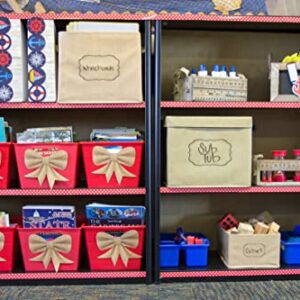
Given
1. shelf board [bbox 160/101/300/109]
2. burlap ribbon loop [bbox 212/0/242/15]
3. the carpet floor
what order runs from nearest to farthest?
the carpet floor → shelf board [bbox 160/101/300/109] → burlap ribbon loop [bbox 212/0/242/15]

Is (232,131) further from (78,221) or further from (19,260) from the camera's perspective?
(19,260)

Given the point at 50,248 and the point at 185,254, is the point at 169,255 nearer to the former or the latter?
the point at 185,254

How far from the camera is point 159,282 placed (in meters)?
2.04

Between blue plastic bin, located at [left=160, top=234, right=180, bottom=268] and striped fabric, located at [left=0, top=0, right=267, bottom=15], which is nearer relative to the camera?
blue plastic bin, located at [left=160, top=234, right=180, bottom=268]

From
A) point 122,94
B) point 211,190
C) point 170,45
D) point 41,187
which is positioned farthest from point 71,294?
point 170,45

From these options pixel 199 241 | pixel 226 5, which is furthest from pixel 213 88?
pixel 199 241

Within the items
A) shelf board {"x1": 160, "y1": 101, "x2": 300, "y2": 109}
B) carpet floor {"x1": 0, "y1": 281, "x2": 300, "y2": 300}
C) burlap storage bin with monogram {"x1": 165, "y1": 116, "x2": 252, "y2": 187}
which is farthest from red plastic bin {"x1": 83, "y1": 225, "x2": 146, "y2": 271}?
shelf board {"x1": 160, "y1": 101, "x2": 300, "y2": 109}

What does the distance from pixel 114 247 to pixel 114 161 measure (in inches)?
18.2

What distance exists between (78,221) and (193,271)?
2.42 feet

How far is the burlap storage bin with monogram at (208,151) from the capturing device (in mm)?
1998

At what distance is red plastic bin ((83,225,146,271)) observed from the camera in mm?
2014

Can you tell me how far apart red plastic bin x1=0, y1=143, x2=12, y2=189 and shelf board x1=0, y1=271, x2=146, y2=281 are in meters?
0.47

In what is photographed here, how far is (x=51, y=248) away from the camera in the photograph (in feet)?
6.61

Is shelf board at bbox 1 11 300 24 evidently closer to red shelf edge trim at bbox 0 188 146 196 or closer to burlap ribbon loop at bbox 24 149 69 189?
burlap ribbon loop at bbox 24 149 69 189
